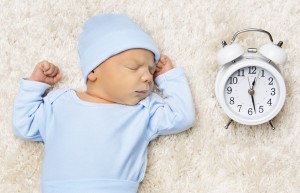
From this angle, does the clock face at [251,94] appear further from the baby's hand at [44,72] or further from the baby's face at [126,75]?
the baby's hand at [44,72]

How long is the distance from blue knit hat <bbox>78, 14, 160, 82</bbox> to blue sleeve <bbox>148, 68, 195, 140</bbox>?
0.07 meters

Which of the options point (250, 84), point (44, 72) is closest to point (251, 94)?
point (250, 84)

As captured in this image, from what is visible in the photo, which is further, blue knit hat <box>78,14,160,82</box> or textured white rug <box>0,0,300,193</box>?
textured white rug <box>0,0,300,193</box>

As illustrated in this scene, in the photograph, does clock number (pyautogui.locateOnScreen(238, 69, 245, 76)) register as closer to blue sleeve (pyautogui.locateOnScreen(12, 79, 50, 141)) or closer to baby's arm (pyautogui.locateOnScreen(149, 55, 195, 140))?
baby's arm (pyautogui.locateOnScreen(149, 55, 195, 140))

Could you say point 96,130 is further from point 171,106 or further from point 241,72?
point 241,72

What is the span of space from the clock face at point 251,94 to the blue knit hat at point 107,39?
0.22 meters

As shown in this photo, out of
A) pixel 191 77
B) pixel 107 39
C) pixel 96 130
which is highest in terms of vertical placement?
pixel 107 39

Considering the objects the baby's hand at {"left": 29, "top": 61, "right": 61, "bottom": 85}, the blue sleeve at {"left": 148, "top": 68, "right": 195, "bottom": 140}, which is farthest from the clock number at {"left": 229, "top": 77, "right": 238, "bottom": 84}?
the baby's hand at {"left": 29, "top": 61, "right": 61, "bottom": 85}

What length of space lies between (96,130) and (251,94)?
16.4 inches

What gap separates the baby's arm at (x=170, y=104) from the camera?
1522 millimetres

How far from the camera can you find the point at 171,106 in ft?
5.05

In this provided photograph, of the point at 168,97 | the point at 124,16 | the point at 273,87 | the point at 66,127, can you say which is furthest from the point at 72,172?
the point at 273,87

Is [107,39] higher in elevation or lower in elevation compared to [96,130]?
higher

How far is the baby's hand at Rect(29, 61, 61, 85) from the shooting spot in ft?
5.14
